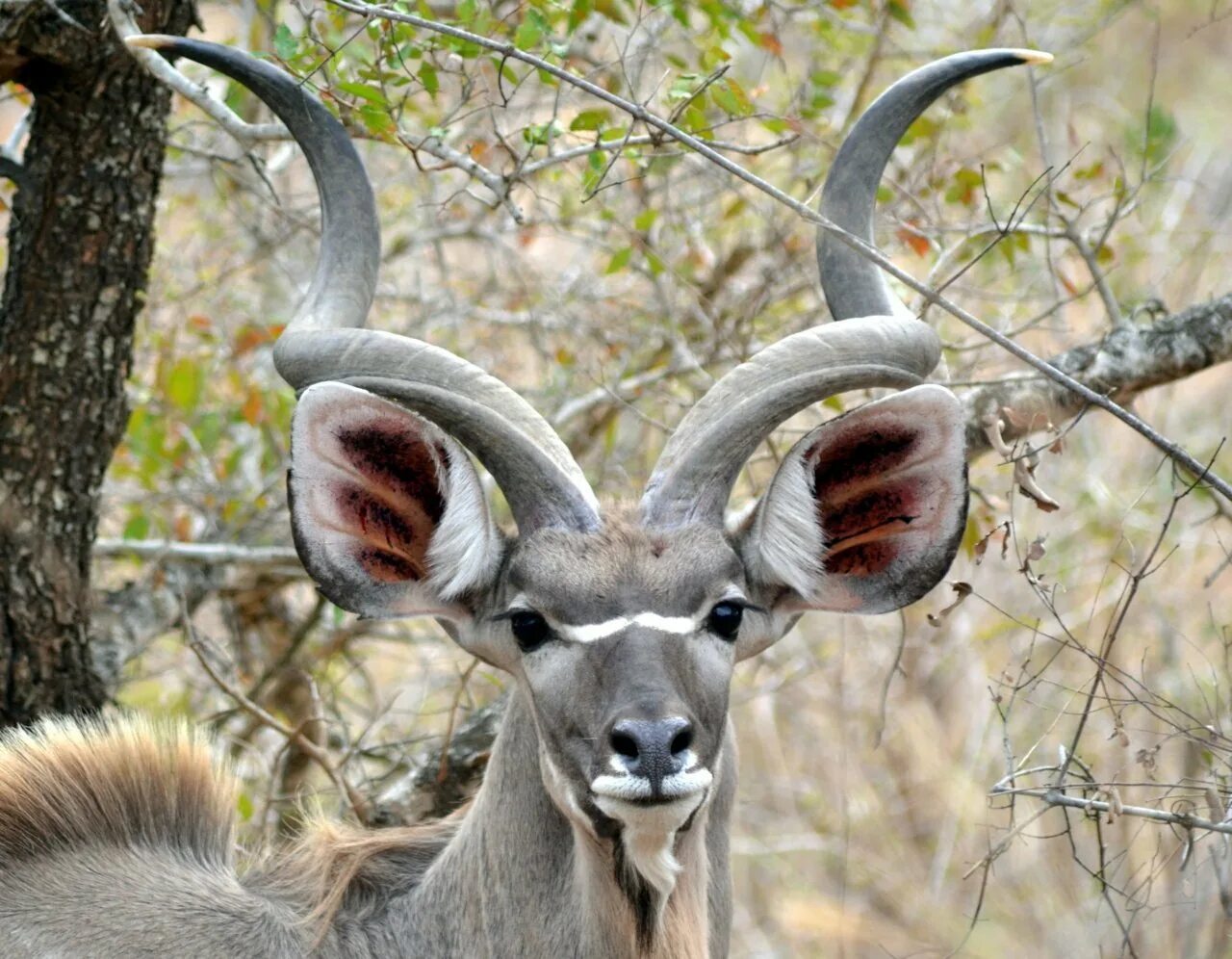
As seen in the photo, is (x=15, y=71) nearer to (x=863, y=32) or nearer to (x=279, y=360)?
(x=279, y=360)

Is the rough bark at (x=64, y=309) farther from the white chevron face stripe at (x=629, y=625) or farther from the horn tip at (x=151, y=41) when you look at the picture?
the white chevron face stripe at (x=629, y=625)

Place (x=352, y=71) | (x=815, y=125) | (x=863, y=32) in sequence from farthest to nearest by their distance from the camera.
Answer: (x=863, y=32) → (x=815, y=125) → (x=352, y=71)

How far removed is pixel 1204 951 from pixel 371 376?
5.68 meters

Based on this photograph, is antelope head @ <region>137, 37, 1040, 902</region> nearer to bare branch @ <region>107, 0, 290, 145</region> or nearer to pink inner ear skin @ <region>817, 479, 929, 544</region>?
pink inner ear skin @ <region>817, 479, 929, 544</region>

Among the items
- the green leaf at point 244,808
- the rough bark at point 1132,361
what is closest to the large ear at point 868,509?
the rough bark at point 1132,361

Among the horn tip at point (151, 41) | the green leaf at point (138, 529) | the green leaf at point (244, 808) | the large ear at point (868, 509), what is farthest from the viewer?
the green leaf at point (138, 529)

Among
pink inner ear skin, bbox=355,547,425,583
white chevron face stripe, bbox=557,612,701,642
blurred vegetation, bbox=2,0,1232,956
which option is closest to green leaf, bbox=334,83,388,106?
blurred vegetation, bbox=2,0,1232,956

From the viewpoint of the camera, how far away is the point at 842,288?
4039 millimetres

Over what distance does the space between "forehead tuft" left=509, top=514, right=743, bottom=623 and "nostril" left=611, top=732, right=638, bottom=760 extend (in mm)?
331

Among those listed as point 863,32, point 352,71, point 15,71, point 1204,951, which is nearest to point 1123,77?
point 863,32

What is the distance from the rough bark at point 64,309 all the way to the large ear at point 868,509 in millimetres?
2157

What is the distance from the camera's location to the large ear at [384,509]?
3615mm

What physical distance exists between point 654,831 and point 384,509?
41.1 inches

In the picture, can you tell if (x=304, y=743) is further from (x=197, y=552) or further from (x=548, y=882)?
(x=197, y=552)
